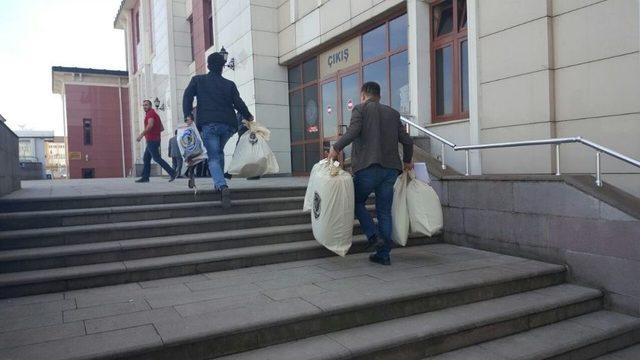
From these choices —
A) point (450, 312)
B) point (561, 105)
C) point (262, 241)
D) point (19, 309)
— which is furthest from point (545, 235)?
point (19, 309)

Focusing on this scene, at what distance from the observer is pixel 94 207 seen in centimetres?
577

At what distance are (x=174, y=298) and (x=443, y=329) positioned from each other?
2.22 meters

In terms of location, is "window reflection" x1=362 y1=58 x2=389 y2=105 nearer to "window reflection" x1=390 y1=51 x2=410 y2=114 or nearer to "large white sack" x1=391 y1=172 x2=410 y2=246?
"window reflection" x1=390 y1=51 x2=410 y2=114

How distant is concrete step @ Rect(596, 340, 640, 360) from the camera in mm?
3996

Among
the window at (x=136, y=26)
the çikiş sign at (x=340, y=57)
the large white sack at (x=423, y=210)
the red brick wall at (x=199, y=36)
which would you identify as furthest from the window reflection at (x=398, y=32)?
→ the window at (x=136, y=26)

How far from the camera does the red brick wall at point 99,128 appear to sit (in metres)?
29.0

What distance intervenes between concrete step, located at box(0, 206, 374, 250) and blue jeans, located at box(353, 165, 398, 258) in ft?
4.44

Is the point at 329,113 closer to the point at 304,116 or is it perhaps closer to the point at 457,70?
the point at 304,116

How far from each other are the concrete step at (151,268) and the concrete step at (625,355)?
271 centimetres

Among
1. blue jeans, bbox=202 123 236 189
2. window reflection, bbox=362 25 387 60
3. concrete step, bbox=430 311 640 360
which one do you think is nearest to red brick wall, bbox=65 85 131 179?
window reflection, bbox=362 25 387 60

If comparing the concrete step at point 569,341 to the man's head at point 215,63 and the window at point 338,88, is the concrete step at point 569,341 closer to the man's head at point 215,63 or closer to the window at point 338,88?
the man's head at point 215,63

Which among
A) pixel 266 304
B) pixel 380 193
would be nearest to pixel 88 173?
pixel 380 193

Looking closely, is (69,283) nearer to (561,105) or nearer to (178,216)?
(178,216)

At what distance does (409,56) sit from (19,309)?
23.7 ft
